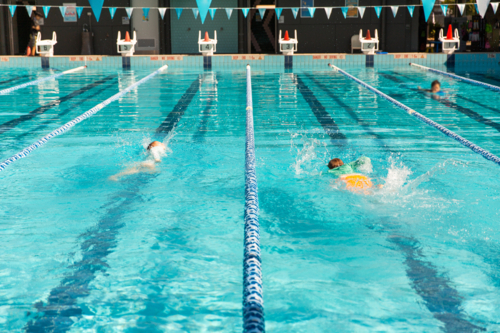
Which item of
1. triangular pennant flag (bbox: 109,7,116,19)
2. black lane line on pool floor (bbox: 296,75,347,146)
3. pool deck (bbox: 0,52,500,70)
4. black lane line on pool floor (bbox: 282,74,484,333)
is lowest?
black lane line on pool floor (bbox: 282,74,484,333)

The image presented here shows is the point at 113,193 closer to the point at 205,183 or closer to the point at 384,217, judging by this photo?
the point at 205,183

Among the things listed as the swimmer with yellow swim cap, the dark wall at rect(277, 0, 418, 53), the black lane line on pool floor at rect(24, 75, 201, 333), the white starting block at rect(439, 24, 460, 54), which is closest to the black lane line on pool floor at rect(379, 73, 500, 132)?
the swimmer with yellow swim cap

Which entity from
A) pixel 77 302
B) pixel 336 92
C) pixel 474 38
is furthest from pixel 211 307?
pixel 474 38

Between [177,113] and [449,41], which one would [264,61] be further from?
[177,113]

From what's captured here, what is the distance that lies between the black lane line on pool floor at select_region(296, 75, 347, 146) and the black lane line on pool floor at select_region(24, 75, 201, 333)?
2886 mm

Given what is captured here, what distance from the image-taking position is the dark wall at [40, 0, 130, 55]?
18.5 metres

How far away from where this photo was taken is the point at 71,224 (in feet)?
12.2

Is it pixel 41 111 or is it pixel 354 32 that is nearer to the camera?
pixel 41 111

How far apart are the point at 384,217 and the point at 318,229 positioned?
514 mm

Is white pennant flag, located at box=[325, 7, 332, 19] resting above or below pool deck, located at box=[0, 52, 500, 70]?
above

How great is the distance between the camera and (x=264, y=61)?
651 inches

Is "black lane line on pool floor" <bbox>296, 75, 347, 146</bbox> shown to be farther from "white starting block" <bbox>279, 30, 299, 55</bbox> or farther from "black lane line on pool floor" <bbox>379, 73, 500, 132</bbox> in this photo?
"white starting block" <bbox>279, 30, 299, 55</bbox>


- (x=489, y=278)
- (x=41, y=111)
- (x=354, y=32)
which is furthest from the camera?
(x=354, y=32)

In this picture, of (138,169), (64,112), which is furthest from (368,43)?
(138,169)
